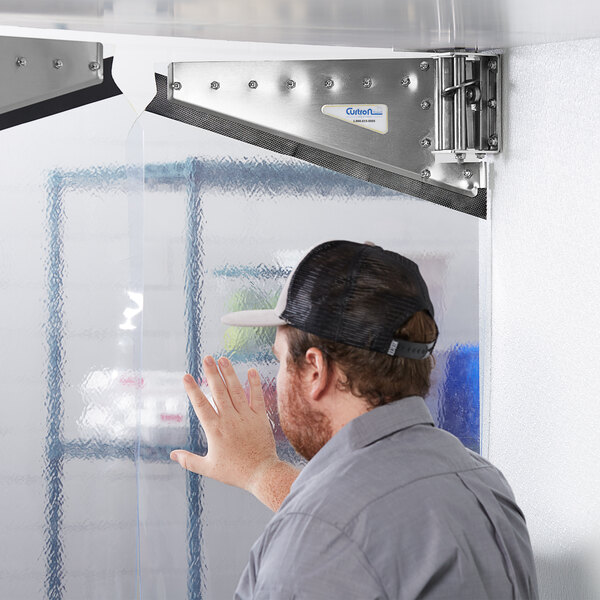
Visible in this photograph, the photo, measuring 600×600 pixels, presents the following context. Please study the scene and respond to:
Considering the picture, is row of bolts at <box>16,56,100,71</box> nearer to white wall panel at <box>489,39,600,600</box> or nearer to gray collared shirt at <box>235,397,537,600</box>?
white wall panel at <box>489,39,600,600</box>

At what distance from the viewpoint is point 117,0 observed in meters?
1.38

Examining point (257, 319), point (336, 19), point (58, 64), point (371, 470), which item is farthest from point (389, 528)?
point (58, 64)

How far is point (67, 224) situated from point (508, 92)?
945 mm

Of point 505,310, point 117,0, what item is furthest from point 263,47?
point 505,310

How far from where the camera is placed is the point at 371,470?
39.8 inches

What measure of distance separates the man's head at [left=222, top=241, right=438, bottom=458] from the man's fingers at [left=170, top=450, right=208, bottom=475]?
475mm

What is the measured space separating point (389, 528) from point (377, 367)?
0.74 ft

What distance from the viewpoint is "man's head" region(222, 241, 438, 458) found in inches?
43.3

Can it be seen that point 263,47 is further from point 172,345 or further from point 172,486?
point 172,486

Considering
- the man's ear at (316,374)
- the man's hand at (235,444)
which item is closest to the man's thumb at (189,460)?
the man's hand at (235,444)

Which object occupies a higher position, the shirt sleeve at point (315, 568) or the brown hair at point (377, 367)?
the brown hair at point (377, 367)

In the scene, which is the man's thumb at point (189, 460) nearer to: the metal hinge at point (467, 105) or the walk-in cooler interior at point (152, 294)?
the walk-in cooler interior at point (152, 294)

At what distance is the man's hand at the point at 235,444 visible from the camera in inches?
61.1

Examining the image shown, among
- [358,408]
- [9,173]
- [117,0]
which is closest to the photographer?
[358,408]
